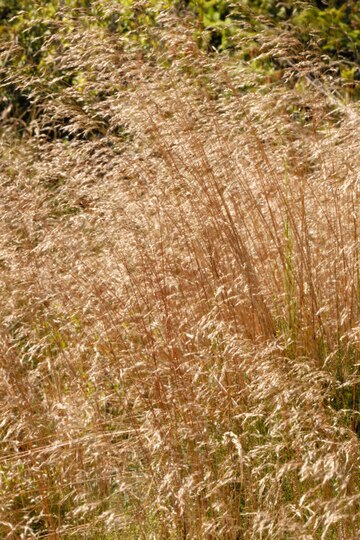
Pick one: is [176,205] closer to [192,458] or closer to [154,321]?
[154,321]

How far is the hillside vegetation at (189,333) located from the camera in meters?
2.62

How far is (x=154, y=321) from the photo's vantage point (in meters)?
3.16

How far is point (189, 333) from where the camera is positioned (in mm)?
3189

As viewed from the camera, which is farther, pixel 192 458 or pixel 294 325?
pixel 294 325

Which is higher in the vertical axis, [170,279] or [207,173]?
[207,173]

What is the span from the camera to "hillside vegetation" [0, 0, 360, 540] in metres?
2.62

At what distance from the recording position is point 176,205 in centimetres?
357

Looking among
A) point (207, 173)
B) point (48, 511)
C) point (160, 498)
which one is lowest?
point (48, 511)

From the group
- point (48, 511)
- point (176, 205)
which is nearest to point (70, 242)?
point (176, 205)

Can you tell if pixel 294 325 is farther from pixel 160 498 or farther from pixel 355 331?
pixel 160 498

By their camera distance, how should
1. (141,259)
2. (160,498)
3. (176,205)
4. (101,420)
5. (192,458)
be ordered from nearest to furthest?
(160,498) → (192,458) → (101,420) → (141,259) → (176,205)

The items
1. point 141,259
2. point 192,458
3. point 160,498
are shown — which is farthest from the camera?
point 141,259

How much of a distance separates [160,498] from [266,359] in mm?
546

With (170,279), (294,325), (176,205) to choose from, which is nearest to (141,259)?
(170,279)
